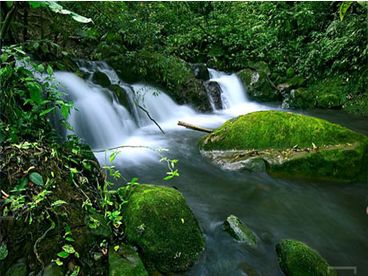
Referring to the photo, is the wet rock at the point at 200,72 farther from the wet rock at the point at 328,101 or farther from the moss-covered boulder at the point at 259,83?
the wet rock at the point at 328,101

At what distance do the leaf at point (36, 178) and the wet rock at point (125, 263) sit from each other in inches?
29.6

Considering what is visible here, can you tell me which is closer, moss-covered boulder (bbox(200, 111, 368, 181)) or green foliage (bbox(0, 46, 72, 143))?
green foliage (bbox(0, 46, 72, 143))

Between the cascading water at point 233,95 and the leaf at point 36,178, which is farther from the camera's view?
the cascading water at point 233,95

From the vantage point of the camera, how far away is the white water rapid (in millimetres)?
6152

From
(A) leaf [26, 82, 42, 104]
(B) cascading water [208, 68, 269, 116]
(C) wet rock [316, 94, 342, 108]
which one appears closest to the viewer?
(A) leaf [26, 82, 42, 104]

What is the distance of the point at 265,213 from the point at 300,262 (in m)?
1.15

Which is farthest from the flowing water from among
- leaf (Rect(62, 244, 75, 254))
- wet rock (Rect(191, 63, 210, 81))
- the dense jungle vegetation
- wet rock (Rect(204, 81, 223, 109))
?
wet rock (Rect(191, 63, 210, 81))

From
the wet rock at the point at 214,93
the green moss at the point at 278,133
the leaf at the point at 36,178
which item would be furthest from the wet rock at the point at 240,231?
the wet rock at the point at 214,93

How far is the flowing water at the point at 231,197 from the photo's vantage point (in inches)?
123

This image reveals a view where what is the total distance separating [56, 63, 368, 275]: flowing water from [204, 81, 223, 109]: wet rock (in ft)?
8.63

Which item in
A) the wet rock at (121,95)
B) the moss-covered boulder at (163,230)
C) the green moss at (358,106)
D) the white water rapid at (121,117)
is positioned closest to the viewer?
the moss-covered boulder at (163,230)

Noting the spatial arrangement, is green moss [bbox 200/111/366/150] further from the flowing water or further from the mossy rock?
the mossy rock

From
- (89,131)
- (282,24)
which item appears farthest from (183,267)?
(282,24)

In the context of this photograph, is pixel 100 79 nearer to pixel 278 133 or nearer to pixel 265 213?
pixel 278 133
